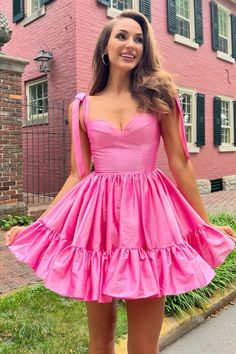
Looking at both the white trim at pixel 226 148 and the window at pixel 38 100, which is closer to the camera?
the window at pixel 38 100

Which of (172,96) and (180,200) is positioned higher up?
(172,96)

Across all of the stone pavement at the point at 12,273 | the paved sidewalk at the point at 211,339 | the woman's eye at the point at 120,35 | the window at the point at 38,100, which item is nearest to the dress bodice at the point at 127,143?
the woman's eye at the point at 120,35

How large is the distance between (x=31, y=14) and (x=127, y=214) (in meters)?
9.60

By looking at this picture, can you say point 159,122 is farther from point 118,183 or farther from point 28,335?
point 28,335

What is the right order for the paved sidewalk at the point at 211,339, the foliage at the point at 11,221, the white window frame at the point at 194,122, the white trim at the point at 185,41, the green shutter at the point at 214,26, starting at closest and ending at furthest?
the paved sidewalk at the point at 211,339 < the foliage at the point at 11,221 < the white trim at the point at 185,41 < the white window frame at the point at 194,122 < the green shutter at the point at 214,26

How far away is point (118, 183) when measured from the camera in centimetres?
172

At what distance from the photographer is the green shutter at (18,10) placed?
33.5 feet

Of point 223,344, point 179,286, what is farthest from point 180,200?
point 223,344

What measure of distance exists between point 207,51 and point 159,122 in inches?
463

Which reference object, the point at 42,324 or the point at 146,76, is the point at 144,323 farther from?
the point at 42,324

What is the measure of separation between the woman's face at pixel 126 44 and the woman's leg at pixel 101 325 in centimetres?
106

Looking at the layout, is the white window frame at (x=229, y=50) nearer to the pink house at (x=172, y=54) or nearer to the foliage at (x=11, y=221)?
the pink house at (x=172, y=54)

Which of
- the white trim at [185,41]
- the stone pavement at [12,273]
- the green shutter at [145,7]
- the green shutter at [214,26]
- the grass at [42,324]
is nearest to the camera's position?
the grass at [42,324]

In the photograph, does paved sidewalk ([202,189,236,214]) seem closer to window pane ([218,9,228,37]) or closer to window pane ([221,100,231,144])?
window pane ([221,100,231,144])
